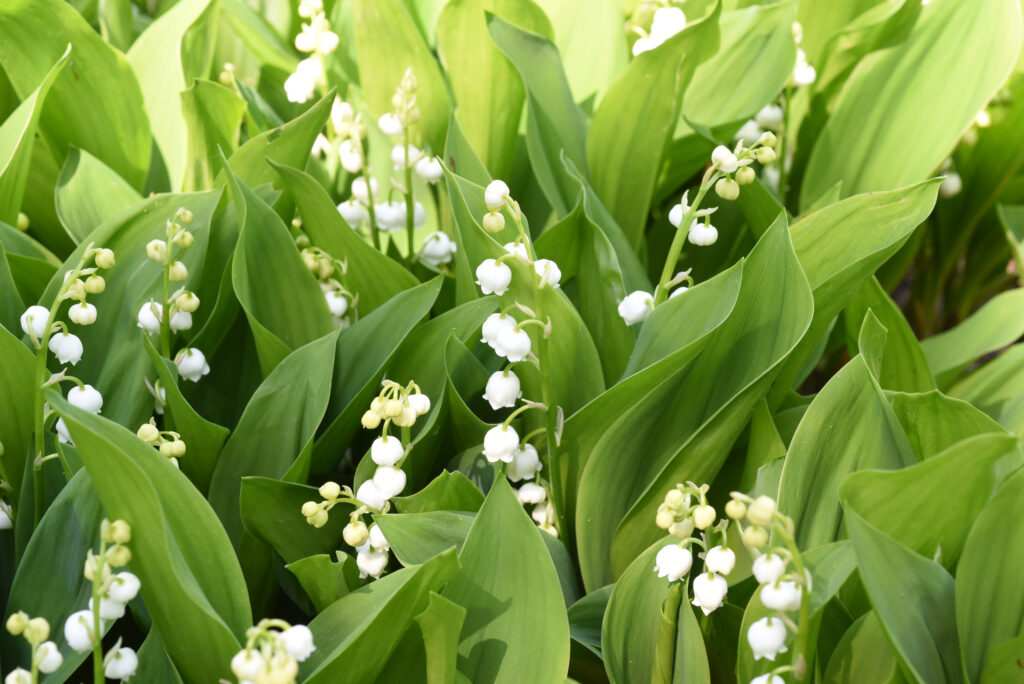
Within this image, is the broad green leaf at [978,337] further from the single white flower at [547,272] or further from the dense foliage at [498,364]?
the single white flower at [547,272]

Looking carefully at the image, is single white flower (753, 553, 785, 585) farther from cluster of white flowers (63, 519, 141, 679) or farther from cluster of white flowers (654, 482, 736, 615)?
cluster of white flowers (63, 519, 141, 679)

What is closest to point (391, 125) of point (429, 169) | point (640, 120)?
point (429, 169)

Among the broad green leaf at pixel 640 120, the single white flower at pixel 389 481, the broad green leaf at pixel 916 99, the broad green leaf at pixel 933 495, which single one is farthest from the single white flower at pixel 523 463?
the broad green leaf at pixel 916 99

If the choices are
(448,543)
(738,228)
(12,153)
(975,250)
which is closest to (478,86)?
(738,228)

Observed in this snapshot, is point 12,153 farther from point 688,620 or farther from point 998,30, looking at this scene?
point 998,30

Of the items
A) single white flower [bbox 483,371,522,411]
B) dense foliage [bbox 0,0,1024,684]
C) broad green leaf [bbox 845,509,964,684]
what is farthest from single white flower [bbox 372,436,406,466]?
broad green leaf [bbox 845,509,964,684]

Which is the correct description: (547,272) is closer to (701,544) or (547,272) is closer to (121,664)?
(701,544)
